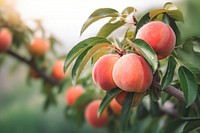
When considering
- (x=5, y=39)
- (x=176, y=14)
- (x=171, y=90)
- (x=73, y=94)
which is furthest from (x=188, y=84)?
(x=5, y=39)

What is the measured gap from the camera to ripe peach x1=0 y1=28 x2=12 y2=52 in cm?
134

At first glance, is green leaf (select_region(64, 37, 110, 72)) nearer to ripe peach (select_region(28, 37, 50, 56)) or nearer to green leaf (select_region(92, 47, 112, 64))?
green leaf (select_region(92, 47, 112, 64))

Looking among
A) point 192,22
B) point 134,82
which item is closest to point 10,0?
point 134,82

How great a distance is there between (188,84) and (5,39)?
845 millimetres

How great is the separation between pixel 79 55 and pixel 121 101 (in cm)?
11

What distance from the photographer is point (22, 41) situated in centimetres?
146

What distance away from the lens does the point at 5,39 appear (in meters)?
1.35

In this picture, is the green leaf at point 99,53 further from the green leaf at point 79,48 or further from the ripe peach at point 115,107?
the ripe peach at point 115,107

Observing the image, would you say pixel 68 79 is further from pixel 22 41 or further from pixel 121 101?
pixel 121 101

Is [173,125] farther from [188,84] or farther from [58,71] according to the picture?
[58,71]

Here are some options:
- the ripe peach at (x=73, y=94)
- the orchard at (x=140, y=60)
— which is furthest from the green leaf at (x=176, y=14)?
the ripe peach at (x=73, y=94)

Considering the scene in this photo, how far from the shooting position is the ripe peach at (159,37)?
2.14 ft

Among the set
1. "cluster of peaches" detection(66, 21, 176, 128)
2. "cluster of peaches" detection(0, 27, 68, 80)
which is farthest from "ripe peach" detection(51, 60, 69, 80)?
"cluster of peaches" detection(66, 21, 176, 128)

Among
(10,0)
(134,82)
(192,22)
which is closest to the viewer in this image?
(134,82)
